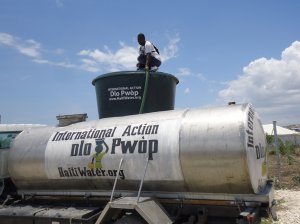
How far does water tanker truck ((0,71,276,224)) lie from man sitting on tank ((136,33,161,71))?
439 millimetres

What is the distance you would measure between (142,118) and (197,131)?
1213 millimetres

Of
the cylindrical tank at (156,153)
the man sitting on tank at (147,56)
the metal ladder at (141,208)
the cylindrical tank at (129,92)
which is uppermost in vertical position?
the man sitting on tank at (147,56)

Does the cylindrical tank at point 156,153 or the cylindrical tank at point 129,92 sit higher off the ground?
the cylindrical tank at point 129,92

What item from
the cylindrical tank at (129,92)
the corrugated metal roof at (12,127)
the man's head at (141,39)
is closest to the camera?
the cylindrical tank at (129,92)

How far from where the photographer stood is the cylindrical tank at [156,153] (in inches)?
219

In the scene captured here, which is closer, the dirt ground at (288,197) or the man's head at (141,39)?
the man's head at (141,39)

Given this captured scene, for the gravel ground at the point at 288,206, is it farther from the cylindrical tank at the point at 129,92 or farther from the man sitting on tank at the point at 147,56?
the man sitting on tank at the point at 147,56

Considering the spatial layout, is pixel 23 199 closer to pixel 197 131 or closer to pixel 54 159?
pixel 54 159

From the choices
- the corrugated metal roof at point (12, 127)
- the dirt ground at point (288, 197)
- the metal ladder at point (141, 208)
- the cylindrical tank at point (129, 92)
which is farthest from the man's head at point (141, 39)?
the dirt ground at point (288, 197)

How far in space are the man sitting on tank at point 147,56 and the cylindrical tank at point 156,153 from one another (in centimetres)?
183

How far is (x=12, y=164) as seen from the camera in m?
7.66

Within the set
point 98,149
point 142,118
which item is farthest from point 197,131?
point 98,149

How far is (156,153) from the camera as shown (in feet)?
19.7

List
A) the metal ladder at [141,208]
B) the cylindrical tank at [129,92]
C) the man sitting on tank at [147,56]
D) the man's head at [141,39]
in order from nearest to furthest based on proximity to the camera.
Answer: the metal ladder at [141,208] < the cylindrical tank at [129,92] < the man sitting on tank at [147,56] < the man's head at [141,39]
